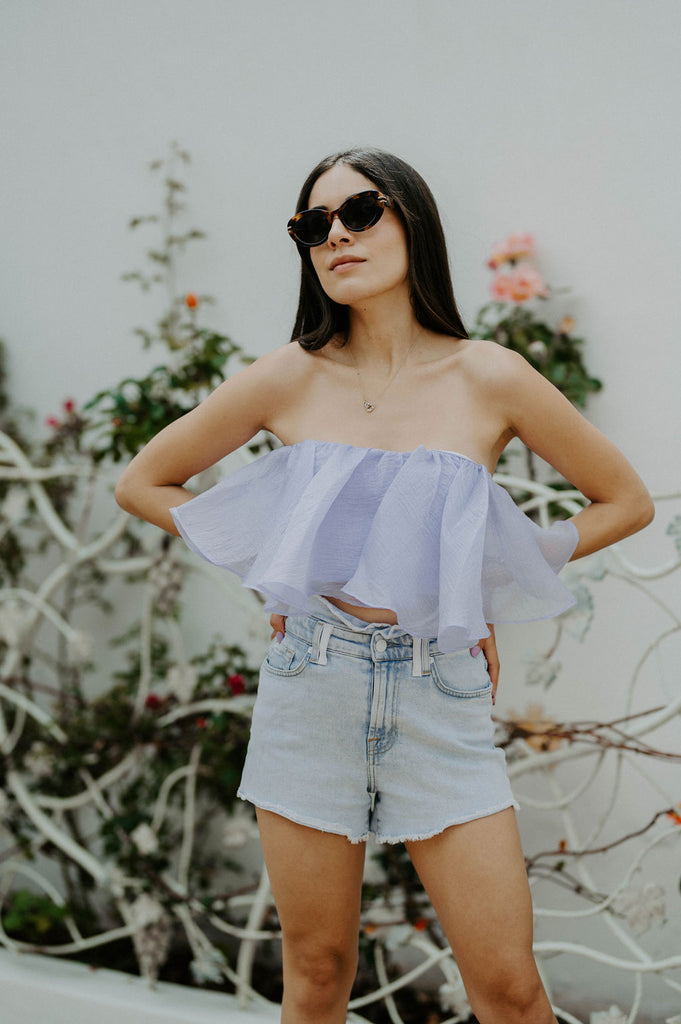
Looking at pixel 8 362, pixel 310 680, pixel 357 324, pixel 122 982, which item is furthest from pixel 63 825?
pixel 357 324

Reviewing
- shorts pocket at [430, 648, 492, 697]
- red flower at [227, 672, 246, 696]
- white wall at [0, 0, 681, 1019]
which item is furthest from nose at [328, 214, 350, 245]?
red flower at [227, 672, 246, 696]

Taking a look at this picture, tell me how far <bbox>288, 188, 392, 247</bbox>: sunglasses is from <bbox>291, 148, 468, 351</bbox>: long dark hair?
0.04m

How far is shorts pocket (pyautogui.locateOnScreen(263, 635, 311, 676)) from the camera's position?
153 cm

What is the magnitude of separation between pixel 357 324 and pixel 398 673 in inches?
26.8

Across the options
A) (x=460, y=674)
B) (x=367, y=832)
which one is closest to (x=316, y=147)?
(x=460, y=674)

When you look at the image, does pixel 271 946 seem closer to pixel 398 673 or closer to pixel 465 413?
pixel 398 673

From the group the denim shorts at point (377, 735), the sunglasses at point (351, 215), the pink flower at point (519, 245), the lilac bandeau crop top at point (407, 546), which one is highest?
the pink flower at point (519, 245)

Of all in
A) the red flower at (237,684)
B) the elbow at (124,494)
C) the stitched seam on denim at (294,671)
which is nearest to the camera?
the stitched seam on denim at (294,671)

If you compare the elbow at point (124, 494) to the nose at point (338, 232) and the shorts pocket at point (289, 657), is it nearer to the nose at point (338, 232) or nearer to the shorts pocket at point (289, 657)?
the shorts pocket at point (289, 657)

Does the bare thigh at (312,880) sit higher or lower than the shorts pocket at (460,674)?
lower

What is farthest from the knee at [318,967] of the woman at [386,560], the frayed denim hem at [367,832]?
the frayed denim hem at [367,832]

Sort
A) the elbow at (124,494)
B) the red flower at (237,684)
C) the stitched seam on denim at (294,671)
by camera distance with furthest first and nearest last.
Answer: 1. the red flower at (237,684)
2. the elbow at (124,494)
3. the stitched seam on denim at (294,671)

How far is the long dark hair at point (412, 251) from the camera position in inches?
64.1

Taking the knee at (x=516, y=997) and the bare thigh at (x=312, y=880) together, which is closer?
the knee at (x=516, y=997)
